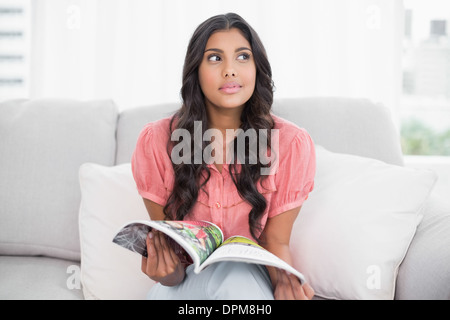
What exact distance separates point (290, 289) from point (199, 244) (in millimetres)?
249

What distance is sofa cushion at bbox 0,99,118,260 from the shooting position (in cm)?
148

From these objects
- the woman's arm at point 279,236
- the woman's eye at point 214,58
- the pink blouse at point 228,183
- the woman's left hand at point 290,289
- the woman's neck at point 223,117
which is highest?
the woman's eye at point 214,58

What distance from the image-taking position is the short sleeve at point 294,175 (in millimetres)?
1175

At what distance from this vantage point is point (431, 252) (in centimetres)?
108

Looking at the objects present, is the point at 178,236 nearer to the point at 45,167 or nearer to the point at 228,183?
the point at 228,183

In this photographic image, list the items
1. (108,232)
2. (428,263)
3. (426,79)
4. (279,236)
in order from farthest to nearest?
(426,79) < (108,232) < (279,236) < (428,263)

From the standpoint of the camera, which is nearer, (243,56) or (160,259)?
(160,259)

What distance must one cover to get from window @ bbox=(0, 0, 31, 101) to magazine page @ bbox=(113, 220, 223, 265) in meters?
1.72

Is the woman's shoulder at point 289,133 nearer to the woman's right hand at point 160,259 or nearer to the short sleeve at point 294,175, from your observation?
the short sleeve at point 294,175

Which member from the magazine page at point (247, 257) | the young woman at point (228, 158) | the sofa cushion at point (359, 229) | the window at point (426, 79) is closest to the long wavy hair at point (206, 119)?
the young woman at point (228, 158)

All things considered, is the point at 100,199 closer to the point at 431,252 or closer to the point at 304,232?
the point at 304,232

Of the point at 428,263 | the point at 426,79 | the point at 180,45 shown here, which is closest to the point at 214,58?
the point at 428,263

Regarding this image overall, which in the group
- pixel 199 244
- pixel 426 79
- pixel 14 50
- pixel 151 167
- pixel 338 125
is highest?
pixel 14 50

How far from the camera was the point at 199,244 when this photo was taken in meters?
0.90
